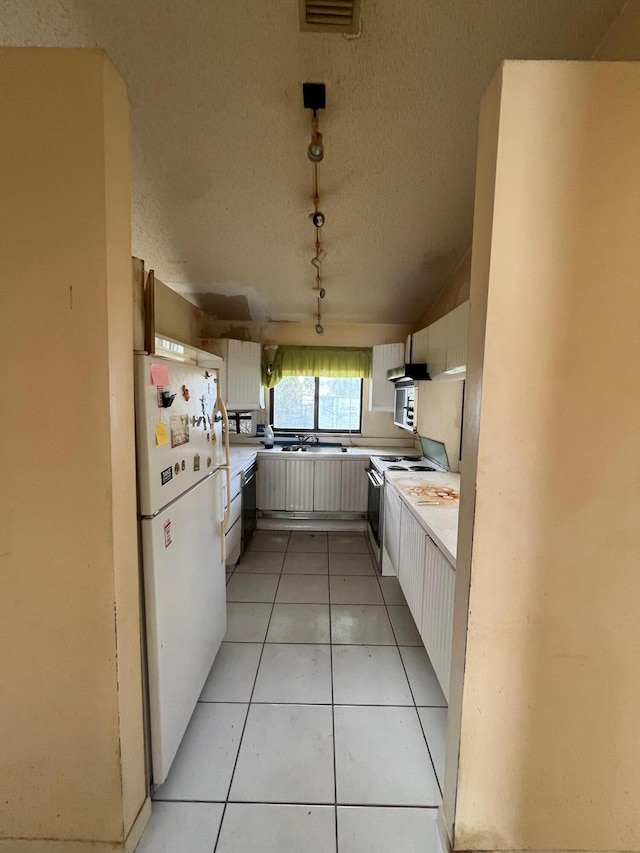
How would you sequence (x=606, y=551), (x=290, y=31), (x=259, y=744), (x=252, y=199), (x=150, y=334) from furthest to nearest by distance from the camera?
(x=252, y=199) → (x=259, y=744) → (x=290, y=31) → (x=150, y=334) → (x=606, y=551)

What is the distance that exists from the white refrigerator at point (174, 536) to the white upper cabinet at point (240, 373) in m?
1.89

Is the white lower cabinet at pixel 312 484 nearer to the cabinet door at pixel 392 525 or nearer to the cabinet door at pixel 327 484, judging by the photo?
the cabinet door at pixel 327 484

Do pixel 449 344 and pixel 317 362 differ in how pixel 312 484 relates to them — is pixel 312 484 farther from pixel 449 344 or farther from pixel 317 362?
pixel 449 344

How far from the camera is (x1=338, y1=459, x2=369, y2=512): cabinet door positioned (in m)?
3.70

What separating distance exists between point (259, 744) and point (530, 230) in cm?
212

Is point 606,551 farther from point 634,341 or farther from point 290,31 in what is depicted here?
point 290,31

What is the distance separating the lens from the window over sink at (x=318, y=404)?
4.27 m

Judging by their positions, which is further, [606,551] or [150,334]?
[150,334]

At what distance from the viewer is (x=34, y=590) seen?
980 mm

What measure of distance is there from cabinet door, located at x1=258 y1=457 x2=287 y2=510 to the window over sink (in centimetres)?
74

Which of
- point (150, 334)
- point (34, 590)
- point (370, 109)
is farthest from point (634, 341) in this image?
point (34, 590)

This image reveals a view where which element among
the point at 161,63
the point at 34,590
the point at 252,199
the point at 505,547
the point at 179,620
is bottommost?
the point at 179,620

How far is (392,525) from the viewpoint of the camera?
253 cm

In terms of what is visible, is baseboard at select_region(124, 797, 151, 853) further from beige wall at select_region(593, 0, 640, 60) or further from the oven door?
beige wall at select_region(593, 0, 640, 60)
